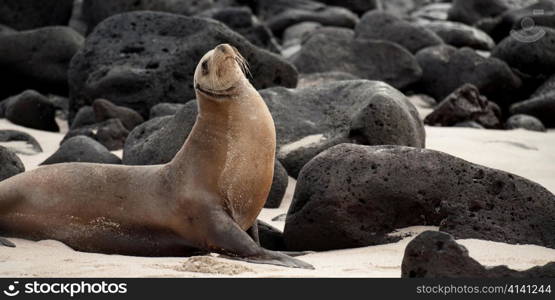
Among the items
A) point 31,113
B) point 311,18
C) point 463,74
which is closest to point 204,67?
point 31,113

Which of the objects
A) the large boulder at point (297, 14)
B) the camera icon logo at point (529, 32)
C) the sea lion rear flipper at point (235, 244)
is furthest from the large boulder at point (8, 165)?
the large boulder at point (297, 14)

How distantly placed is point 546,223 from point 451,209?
62cm

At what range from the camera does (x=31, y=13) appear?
22797 millimetres

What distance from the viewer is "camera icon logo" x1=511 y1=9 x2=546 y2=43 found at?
56.3ft

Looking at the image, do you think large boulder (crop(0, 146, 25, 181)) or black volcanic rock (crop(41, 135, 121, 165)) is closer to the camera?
large boulder (crop(0, 146, 25, 181))

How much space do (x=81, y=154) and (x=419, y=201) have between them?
4.65m

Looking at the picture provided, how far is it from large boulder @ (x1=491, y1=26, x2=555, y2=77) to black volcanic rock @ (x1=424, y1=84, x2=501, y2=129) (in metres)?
2.79

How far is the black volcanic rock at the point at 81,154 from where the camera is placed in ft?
33.0

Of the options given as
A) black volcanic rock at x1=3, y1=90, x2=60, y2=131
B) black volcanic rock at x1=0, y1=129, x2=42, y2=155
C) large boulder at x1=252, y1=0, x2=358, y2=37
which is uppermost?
black volcanic rock at x1=0, y1=129, x2=42, y2=155

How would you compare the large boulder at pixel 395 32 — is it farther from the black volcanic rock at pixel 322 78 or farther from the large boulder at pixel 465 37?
A: the black volcanic rock at pixel 322 78

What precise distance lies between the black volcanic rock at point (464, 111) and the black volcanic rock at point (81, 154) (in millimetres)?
5351

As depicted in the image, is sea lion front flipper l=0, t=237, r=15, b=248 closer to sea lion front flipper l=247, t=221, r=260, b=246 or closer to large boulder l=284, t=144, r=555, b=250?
sea lion front flipper l=247, t=221, r=260, b=246

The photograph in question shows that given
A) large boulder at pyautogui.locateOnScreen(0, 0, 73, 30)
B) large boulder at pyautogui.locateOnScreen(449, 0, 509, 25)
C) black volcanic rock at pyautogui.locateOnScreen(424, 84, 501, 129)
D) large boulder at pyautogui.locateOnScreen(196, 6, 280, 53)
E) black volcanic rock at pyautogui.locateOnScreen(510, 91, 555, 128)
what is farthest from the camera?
large boulder at pyautogui.locateOnScreen(449, 0, 509, 25)

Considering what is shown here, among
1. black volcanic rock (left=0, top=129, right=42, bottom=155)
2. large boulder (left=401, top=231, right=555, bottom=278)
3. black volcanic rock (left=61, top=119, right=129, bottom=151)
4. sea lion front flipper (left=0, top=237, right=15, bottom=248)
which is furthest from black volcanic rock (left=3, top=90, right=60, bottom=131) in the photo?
large boulder (left=401, top=231, right=555, bottom=278)
